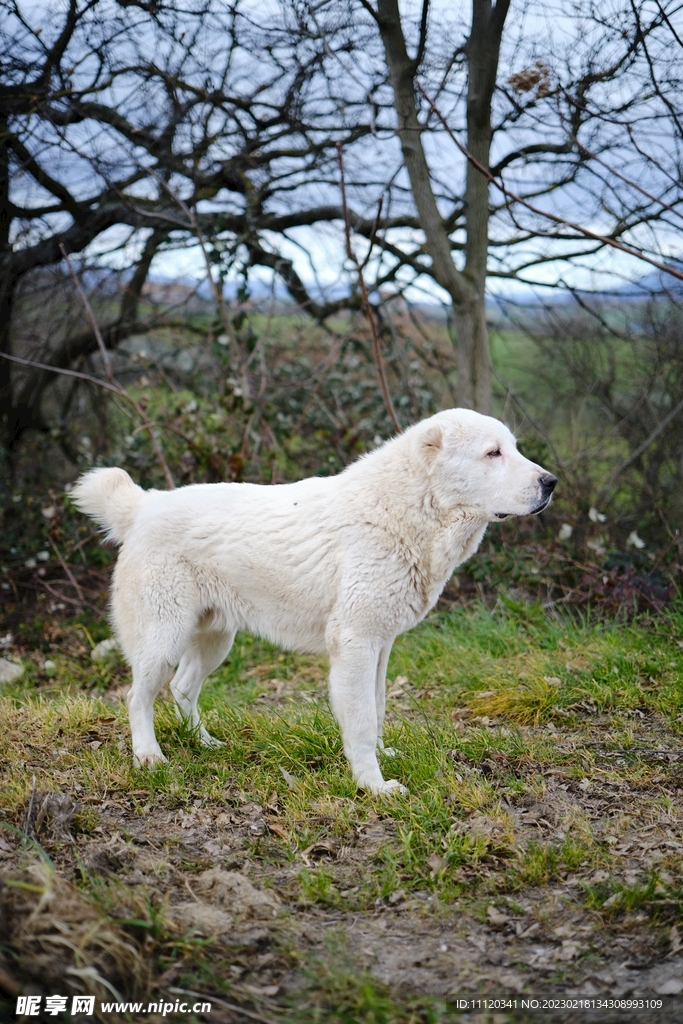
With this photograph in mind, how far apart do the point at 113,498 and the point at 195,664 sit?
1.05 metres

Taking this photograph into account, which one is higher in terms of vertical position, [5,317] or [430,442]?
[5,317]

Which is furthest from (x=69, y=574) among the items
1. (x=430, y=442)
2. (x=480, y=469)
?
(x=480, y=469)

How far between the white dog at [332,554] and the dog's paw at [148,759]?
A: 1cm

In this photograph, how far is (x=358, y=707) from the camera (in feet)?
13.0

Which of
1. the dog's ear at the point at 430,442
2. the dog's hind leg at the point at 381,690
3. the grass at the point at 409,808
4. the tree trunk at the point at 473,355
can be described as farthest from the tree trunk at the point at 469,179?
the dog's hind leg at the point at 381,690

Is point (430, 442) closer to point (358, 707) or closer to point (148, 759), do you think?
point (358, 707)

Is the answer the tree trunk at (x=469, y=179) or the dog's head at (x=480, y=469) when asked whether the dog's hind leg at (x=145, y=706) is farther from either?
the tree trunk at (x=469, y=179)

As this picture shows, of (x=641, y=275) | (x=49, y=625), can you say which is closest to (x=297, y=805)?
(x=49, y=625)

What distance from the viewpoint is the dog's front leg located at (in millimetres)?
3943

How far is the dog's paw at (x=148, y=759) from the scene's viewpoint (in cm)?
424

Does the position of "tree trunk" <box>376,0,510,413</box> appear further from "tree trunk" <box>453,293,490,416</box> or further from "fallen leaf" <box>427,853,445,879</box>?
"fallen leaf" <box>427,853,445,879</box>

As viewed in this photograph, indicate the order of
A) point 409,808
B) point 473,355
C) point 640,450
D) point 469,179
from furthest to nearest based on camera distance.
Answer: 1. point 640,450
2. point 473,355
3. point 469,179
4. point 409,808

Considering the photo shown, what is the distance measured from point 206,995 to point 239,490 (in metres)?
2.58

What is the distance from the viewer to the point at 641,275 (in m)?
7.07
